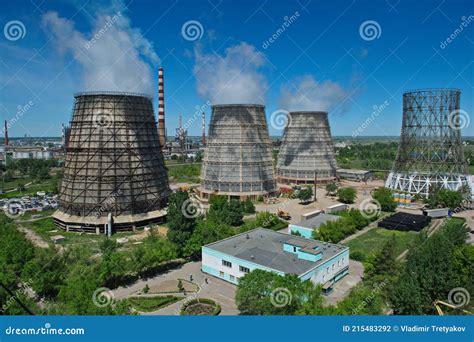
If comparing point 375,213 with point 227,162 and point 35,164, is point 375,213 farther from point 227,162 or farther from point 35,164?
point 35,164

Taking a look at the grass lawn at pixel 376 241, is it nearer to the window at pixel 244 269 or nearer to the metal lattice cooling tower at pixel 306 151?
the window at pixel 244 269

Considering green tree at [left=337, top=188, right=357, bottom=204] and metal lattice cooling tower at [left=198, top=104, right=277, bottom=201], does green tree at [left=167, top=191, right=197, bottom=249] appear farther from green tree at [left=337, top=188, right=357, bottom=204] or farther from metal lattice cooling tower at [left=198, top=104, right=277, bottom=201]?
green tree at [left=337, top=188, right=357, bottom=204]

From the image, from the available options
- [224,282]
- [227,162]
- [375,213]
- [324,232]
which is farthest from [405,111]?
[224,282]

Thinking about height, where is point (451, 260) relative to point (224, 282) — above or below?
above

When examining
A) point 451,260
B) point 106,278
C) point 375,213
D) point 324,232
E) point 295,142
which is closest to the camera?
point 451,260

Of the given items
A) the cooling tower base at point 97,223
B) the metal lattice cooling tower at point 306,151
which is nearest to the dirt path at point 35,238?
the cooling tower base at point 97,223

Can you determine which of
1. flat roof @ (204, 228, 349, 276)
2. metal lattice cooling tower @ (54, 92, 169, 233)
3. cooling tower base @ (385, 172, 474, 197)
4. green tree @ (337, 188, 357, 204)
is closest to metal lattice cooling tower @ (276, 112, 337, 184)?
green tree @ (337, 188, 357, 204)

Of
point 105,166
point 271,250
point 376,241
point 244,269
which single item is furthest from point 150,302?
point 376,241

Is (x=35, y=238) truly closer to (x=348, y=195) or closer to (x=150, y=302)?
(x=150, y=302)
